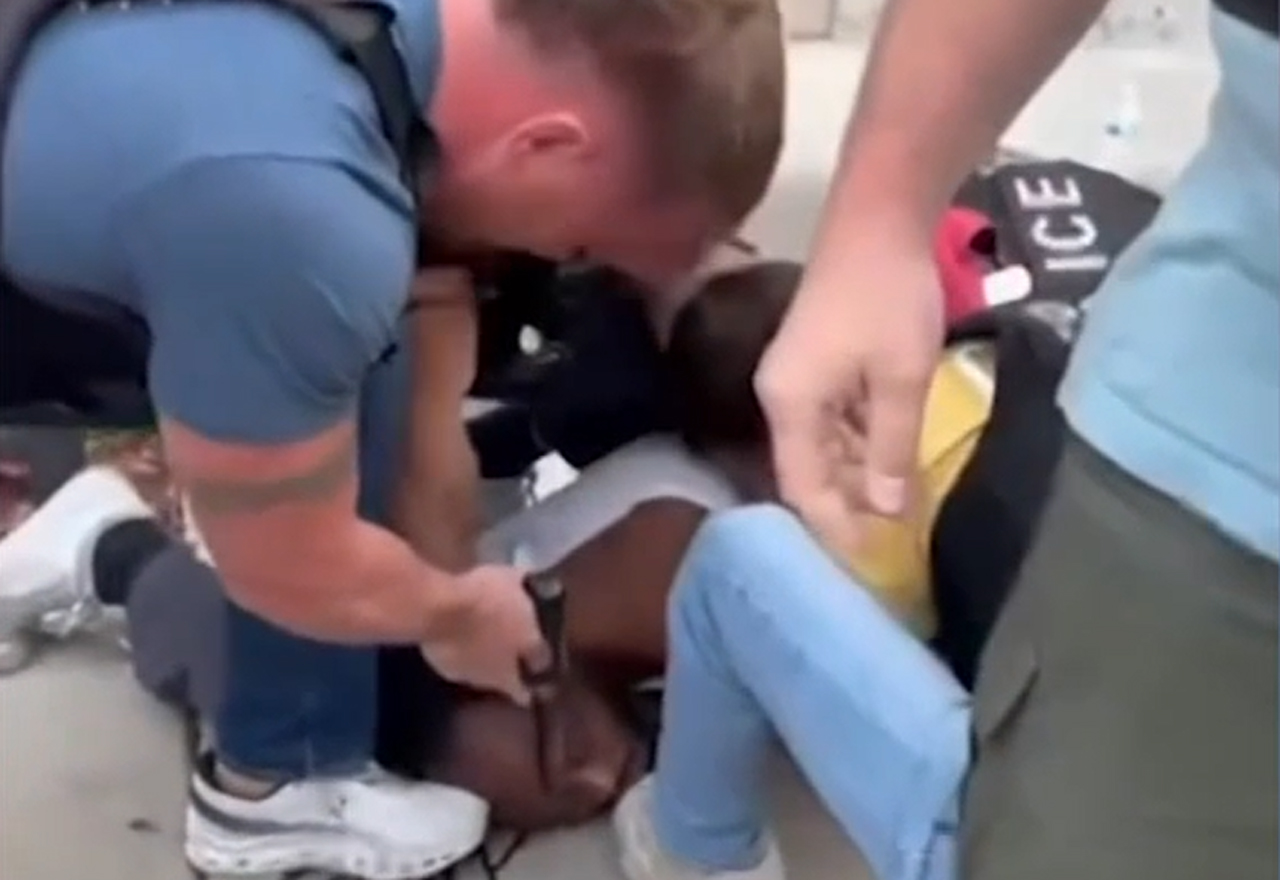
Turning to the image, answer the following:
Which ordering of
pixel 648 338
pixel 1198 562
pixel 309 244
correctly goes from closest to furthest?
pixel 1198 562
pixel 309 244
pixel 648 338

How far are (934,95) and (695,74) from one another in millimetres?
494

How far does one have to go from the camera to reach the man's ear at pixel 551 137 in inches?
52.5

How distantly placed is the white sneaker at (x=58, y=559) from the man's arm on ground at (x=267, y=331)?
33 cm

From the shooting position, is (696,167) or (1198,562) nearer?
(1198,562)

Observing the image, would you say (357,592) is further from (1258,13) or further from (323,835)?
(1258,13)

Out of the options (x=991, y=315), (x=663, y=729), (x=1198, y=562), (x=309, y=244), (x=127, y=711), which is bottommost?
(x=127, y=711)

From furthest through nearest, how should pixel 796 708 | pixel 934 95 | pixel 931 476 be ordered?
pixel 931 476 → pixel 796 708 → pixel 934 95

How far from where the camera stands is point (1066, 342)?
136 cm

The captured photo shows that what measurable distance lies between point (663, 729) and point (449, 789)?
0.59ft

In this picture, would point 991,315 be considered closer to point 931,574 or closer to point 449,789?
point 931,574

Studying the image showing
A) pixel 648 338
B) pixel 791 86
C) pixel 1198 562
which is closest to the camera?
pixel 1198 562

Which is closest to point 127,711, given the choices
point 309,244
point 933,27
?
point 309,244

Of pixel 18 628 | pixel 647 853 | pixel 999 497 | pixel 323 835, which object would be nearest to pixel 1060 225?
pixel 999 497

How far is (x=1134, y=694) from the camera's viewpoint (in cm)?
85
